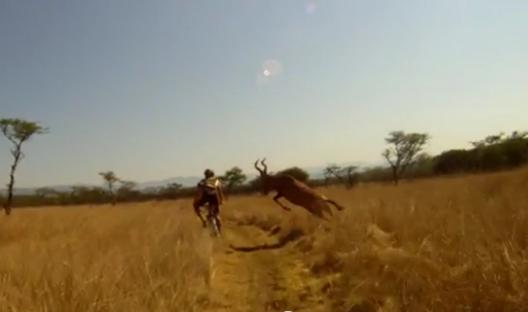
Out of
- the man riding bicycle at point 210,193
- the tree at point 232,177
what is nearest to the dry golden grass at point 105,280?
the man riding bicycle at point 210,193

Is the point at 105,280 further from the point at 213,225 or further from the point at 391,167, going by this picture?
the point at 391,167

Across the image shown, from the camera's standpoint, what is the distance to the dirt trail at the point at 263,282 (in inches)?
218

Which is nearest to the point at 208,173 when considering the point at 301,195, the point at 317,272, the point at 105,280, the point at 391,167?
the point at 301,195

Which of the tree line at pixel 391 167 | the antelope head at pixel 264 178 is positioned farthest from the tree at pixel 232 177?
the antelope head at pixel 264 178

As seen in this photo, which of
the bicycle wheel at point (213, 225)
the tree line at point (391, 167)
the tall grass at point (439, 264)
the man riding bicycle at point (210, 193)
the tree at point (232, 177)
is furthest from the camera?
the tree at point (232, 177)

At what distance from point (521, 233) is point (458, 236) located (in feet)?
2.14

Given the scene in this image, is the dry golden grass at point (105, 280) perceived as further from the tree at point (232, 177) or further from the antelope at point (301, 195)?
the tree at point (232, 177)

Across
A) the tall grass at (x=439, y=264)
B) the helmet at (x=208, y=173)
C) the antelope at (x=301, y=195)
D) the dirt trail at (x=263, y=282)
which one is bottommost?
the dirt trail at (x=263, y=282)

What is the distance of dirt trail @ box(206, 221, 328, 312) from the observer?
18.2 ft

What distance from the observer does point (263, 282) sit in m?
6.94

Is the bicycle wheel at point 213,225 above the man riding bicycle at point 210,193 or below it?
below

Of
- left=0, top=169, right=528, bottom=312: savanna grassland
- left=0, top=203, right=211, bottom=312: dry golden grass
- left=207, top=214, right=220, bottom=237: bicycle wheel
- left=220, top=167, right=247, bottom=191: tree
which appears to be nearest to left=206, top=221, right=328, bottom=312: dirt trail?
left=0, top=169, right=528, bottom=312: savanna grassland

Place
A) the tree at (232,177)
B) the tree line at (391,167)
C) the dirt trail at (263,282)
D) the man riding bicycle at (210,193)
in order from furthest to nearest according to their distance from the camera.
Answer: the tree at (232,177)
the tree line at (391,167)
the man riding bicycle at (210,193)
the dirt trail at (263,282)

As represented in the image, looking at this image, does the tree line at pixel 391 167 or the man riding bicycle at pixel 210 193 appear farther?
the tree line at pixel 391 167
